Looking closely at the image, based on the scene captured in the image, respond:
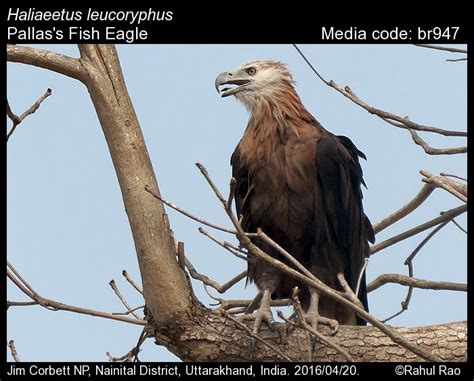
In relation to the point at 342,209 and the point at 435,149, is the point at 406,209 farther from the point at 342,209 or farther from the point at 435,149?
the point at 435,149

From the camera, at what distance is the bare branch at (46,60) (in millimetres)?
4598

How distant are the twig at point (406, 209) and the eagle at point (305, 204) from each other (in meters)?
0.10

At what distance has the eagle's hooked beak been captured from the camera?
6.11 meters

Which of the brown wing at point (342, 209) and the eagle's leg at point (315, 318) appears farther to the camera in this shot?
the brown wing at point (342, 209)

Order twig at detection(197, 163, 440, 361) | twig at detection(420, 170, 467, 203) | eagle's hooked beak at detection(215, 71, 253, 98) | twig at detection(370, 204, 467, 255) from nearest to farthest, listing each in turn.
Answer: twig at detection(197, 163, 440, 361), twig at detection(420, 170, 467, 203), twig at detection(370, 204, 467, 255), eagle's hooked beak at detection(215, 71, 253, 98)

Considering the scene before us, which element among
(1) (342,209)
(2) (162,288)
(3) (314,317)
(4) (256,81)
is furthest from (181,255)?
(4) (256,81)

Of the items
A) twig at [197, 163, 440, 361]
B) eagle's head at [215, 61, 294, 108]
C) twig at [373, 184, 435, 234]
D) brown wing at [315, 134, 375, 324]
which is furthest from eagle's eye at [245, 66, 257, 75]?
twig at [197, 163, 440, 361]

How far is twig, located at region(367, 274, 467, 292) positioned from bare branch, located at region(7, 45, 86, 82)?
224 centimetres

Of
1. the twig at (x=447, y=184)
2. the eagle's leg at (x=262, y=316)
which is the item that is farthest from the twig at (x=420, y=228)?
the eagle's leg at (x=262, y=316)

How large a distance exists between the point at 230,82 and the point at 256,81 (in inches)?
8.3

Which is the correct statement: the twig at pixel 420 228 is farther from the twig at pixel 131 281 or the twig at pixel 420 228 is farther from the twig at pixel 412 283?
the twig at pixel 131 281

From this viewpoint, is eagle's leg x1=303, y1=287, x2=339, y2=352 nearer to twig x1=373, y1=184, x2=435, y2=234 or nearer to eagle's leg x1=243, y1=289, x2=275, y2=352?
eagle's leg x1=243, y1=289, x2=275, y2=352
